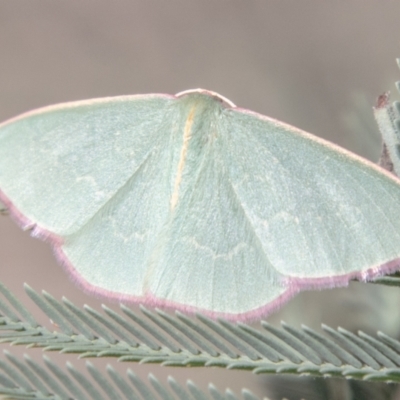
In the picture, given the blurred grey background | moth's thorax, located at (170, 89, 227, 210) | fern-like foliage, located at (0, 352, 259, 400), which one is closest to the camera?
fern-like foliage, located at (0, 352, 259, 400)

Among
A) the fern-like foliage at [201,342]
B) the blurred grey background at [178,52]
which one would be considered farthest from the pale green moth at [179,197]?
the blurred grey background at [178,52]

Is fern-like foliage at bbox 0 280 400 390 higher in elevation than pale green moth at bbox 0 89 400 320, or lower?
lower

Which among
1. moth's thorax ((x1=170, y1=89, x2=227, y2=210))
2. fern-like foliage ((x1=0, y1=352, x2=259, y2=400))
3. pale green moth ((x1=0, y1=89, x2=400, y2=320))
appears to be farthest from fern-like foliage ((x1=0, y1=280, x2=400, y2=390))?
moth's thorax ((x1=170, y1=89, x2=227, y2=210))

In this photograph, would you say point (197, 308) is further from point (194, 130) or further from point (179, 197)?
point (194, 130)

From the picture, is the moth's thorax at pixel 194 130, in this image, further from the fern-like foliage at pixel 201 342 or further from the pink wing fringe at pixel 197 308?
the fern-like foliage at pixel 201 342

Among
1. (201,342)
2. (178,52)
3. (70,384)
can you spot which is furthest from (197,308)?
(178,52)

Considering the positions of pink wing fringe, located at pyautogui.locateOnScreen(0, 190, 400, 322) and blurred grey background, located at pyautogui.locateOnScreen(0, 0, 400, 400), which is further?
blurred grey background, located at pyautogui.locateOnScreen(0, 0, 400, 400)

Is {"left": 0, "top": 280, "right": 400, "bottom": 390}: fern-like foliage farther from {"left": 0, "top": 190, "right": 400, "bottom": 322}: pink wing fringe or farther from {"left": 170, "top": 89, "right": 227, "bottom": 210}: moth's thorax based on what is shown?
{"left": 170, "top": 89, "right": 227, "bottom": 210}: moth's thorax
